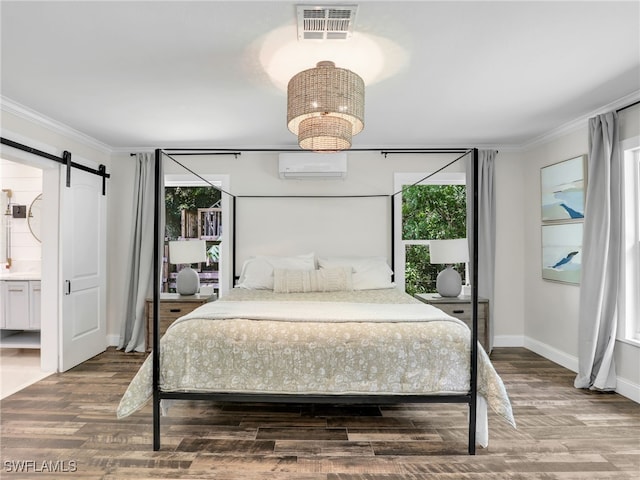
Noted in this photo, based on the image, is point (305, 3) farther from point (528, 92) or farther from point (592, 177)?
point (592, 177)

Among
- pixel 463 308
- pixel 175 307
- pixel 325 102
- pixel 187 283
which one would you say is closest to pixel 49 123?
pixel 187 283

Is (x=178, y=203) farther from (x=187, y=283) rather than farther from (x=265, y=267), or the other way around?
(x=265, y=267)

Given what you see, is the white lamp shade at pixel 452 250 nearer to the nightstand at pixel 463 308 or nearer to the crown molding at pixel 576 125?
the nightstand at pixel 463 308

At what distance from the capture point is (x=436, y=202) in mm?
4852

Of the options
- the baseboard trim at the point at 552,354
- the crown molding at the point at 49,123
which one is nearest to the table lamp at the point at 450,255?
the baseboard trim at the point at 552,354

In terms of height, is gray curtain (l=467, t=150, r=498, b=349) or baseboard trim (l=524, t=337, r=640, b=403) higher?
gray curtain (l=467, t=150, r=498, b=349)

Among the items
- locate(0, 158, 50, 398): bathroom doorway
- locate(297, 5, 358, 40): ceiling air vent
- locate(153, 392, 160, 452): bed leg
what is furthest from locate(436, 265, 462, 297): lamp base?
locate(0, 158, 50, 398): bathroom doorway

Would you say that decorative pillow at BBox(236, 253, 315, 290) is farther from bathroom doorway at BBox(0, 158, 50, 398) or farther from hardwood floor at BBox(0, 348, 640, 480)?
bathroom doorway at BBox(0, 158, 50, 398)

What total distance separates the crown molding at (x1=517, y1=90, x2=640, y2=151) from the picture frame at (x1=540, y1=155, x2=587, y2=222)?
294 mm

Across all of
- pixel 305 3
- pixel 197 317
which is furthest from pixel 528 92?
pixel 197 317

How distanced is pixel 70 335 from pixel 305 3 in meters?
3.83

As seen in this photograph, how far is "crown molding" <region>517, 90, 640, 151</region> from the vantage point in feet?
9.96

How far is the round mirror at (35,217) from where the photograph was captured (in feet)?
15.4

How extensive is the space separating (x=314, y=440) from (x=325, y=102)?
2075mm
